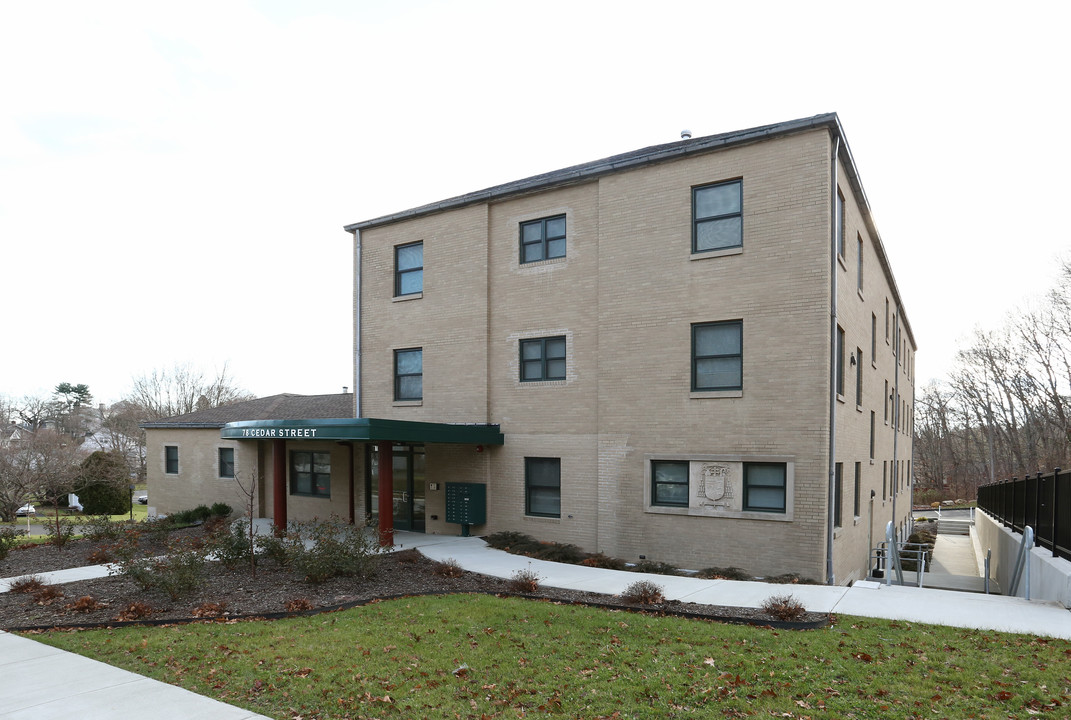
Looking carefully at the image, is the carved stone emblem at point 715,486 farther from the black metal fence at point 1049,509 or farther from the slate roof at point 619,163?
the slate roof at point 619,163

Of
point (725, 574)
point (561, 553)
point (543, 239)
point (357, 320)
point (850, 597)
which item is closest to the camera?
point (850, 597)

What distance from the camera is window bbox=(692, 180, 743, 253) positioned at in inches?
608

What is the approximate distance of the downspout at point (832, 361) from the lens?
46.4ft

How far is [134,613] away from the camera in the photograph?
398 inches

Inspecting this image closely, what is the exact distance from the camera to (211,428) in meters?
27.1

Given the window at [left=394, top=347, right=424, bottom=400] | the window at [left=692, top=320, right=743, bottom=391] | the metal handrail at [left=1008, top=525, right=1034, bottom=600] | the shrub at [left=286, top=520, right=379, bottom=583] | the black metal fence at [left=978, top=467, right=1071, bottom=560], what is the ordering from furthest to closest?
the window at [left=394, top=347, right=424, bottom=400]
the window at [left=692, top=320, right=743, bottom=391]
the metal handrail at [left=1008, top=525, right=1034, bottom=600]
the shrub at [left=286, top=520, right=379, bottom=583]
the black metal fence at [left=978, top=467, right=1071, bottom=560]

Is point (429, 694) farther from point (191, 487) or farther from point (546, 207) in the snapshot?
point (191, 487)

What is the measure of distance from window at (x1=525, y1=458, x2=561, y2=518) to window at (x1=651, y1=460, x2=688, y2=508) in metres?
2.80

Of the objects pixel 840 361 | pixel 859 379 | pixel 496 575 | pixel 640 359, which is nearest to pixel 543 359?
pixel 640 359

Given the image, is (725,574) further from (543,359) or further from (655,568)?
(543,359)

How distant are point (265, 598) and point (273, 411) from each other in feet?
59.4

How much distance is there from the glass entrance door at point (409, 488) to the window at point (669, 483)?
293 inches

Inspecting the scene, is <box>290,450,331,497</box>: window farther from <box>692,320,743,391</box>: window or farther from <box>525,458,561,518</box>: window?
<box>692,320,743,391</box>: window

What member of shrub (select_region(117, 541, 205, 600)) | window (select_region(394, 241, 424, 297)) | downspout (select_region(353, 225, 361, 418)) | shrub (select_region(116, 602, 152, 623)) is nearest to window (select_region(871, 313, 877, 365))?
window (select_region(394, 241, 424, 297))
